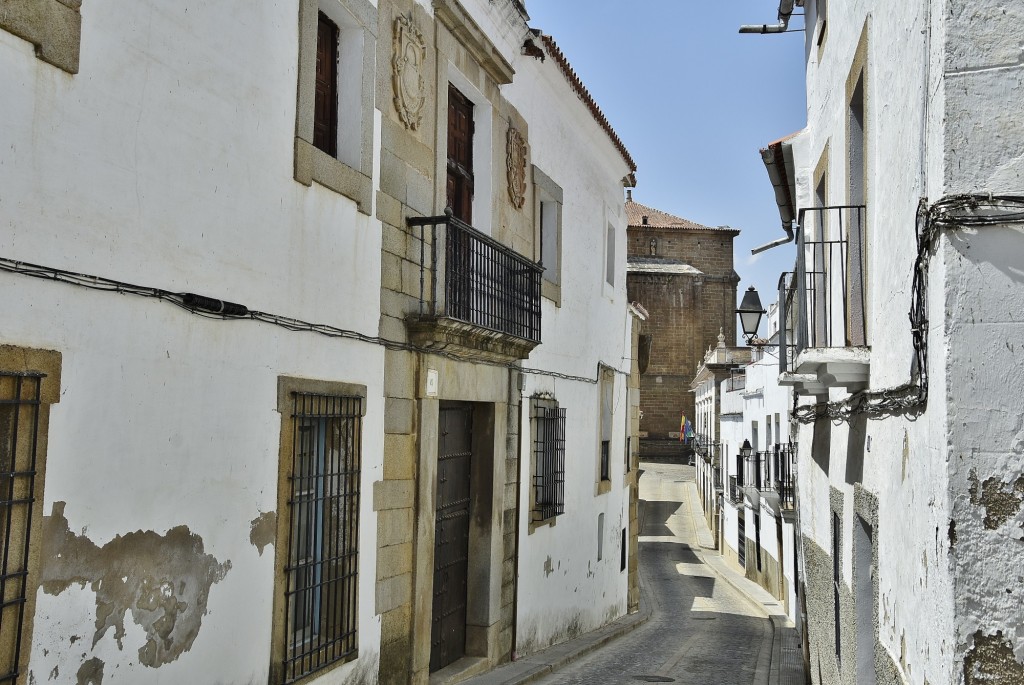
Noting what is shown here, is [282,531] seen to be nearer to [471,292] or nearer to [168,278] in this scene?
[168,278]

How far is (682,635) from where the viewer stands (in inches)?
569

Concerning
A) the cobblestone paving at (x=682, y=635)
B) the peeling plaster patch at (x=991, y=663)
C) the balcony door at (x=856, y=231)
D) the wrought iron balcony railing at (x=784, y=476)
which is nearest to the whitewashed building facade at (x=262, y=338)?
the cobblestone paving at (x=682, y=635)

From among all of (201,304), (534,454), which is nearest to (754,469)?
(534,454)

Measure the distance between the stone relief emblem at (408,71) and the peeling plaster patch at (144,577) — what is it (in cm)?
353

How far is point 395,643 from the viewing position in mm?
6980

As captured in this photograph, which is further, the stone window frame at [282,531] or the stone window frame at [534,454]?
the stone window frame at [534,454]

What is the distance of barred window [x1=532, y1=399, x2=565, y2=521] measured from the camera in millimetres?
10531

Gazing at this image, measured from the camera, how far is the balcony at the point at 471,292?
24.0ft

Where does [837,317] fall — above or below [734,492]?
above

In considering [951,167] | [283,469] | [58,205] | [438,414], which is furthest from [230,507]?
[951,167]

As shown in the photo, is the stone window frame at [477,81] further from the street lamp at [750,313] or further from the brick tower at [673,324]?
the brick tower at [673,324]

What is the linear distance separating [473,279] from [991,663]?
17.5 ft

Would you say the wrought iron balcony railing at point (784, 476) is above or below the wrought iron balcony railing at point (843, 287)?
below

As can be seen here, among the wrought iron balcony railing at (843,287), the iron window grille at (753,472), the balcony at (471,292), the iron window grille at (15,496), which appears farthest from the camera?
the iron window grille at (753,472)
